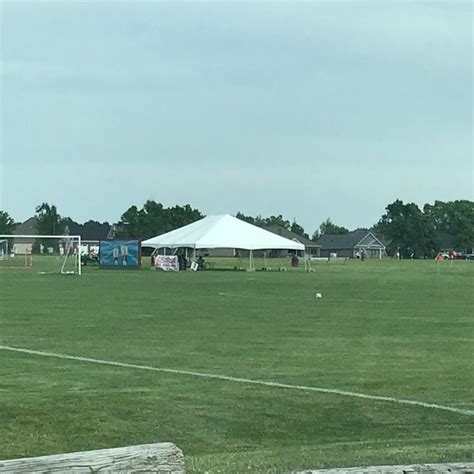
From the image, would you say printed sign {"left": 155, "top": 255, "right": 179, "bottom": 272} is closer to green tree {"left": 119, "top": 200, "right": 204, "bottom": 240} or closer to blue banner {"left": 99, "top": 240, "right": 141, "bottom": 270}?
blue banner {"left": 99, "top": 240, "right": 141, "bottom": 270}

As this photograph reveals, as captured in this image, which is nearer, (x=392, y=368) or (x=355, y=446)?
(x=355, y=446)

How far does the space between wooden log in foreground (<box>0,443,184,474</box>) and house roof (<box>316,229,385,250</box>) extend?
168 m

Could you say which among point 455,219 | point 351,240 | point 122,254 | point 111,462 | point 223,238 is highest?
point 455,219

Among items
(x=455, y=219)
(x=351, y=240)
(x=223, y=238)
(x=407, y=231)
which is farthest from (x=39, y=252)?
(x=455, y=219)

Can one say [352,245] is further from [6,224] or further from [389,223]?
[6,224]

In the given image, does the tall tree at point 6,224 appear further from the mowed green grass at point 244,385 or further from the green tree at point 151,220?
the mowed green grass at point 244,385

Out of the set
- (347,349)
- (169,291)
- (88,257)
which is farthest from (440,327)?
(88,257)

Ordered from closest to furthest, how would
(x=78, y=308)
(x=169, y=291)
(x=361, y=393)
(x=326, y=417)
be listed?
(x=326, y=417), (x=361, y=393), (x=78, y=308), (x=169, y=291)

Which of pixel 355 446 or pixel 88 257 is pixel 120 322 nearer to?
pixel 355 446

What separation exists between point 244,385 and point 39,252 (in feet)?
247

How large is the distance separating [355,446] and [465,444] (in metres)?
0.94

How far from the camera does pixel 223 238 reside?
63.5m

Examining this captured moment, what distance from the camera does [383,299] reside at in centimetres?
3259

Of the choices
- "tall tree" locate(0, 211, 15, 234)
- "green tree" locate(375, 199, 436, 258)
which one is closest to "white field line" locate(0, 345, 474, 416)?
"tall tree" locate(0, 211, 15, 234)
